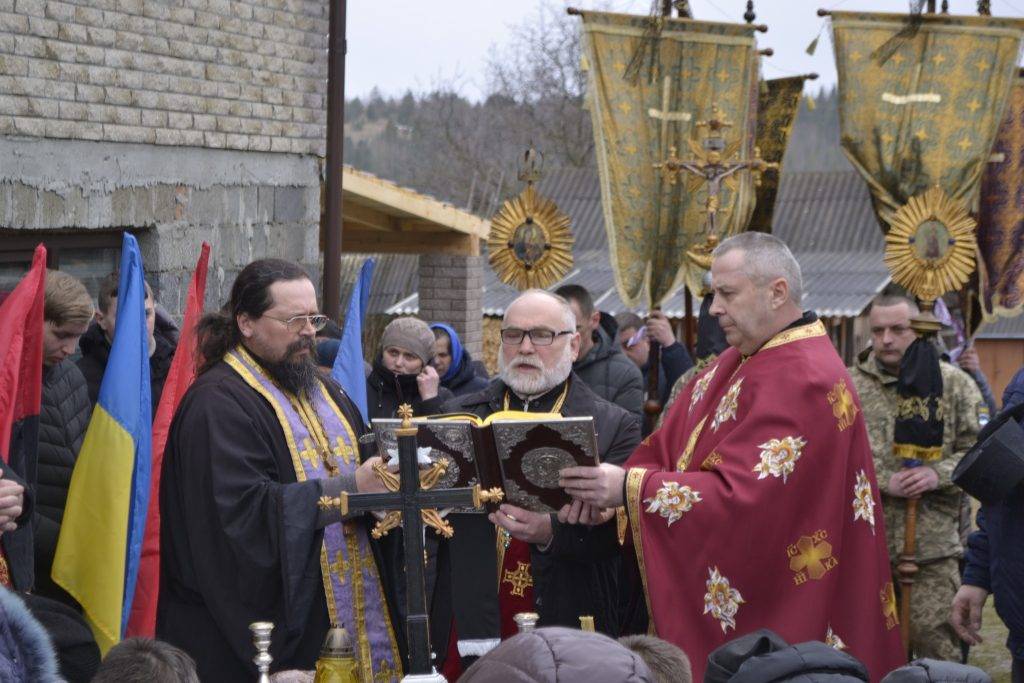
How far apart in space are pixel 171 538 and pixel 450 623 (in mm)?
898

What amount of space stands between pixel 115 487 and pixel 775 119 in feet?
22.4

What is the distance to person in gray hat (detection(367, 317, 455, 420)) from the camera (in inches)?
262

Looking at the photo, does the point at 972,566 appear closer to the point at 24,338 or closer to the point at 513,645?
the point at 24,338

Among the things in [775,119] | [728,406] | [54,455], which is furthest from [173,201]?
[775,119]

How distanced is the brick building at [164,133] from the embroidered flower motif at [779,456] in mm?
4171

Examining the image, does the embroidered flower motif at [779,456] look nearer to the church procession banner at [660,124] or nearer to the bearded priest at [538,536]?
the bearded priest at [538,536]

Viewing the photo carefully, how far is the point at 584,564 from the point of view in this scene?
4.54 m

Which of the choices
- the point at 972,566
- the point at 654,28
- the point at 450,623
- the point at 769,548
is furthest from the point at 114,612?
the point at 654,28

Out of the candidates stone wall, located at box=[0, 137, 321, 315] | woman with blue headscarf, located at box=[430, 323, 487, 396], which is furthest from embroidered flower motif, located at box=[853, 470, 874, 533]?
stone wall, located at box=[0, 137, 321, 315]

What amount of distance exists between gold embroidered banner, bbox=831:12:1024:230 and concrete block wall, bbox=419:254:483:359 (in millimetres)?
4984

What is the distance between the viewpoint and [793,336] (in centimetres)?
441

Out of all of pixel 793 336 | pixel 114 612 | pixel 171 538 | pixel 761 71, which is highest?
pixel 761 71

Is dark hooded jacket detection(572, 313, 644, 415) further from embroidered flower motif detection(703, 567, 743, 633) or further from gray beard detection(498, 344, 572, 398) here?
embroidered flower motif detection(703, 567, 743, 633)

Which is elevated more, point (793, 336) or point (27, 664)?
point (793, 336)
